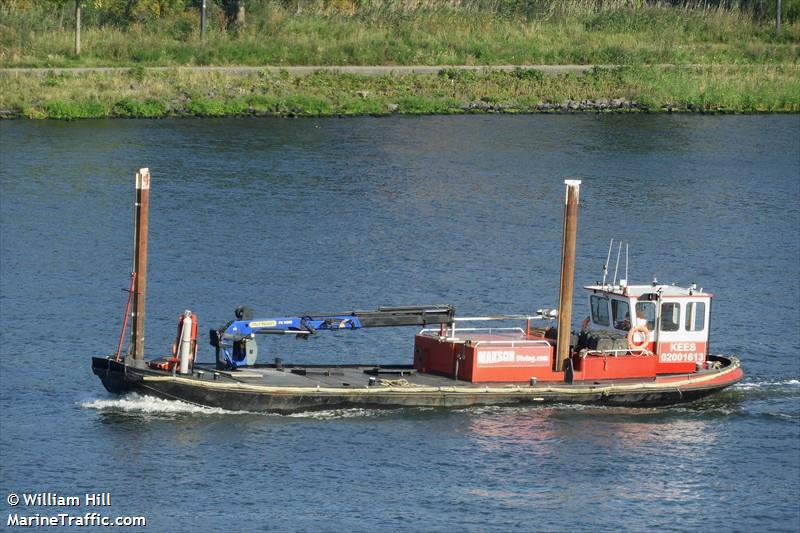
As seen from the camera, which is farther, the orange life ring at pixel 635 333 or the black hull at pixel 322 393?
the orange life ring at pixel 635 333

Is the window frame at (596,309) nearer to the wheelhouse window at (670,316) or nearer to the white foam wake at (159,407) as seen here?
the wheelhouse window at (670,316)

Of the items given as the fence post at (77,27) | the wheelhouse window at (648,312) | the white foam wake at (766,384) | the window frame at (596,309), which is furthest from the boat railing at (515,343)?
the fence post at (77,27)

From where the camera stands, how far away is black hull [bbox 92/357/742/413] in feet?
133

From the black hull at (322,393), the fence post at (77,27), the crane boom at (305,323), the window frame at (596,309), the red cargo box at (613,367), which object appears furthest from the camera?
the fence post at (77,27)

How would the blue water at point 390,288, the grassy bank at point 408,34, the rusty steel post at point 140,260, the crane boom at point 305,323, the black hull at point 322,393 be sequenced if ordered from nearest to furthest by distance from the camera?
the blue water at point 390,288 < the black hull at point 322,393 < the crane boom at point 305,323 < the rusty steel post at point 140,260 < the grassy bank at point 408,34

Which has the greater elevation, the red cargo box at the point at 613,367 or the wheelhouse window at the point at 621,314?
the wheelhouse window at the point at 621,314

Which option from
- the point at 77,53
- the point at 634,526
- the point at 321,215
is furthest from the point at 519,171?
the point at 634,526

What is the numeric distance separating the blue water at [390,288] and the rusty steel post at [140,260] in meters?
1.83

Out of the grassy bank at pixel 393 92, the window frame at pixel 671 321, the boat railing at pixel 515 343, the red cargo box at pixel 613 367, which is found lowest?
the red cargo box at pixel 613 367

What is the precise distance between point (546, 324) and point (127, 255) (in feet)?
54.9

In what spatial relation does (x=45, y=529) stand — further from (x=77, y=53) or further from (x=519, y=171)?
(x=77, y=53)

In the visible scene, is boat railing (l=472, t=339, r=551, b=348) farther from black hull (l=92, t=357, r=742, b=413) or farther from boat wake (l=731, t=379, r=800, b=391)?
boat wake (l=731, t=379, r=800, b=391)

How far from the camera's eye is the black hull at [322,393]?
40.5 m

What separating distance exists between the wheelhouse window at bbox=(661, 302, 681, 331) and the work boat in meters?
0.04
